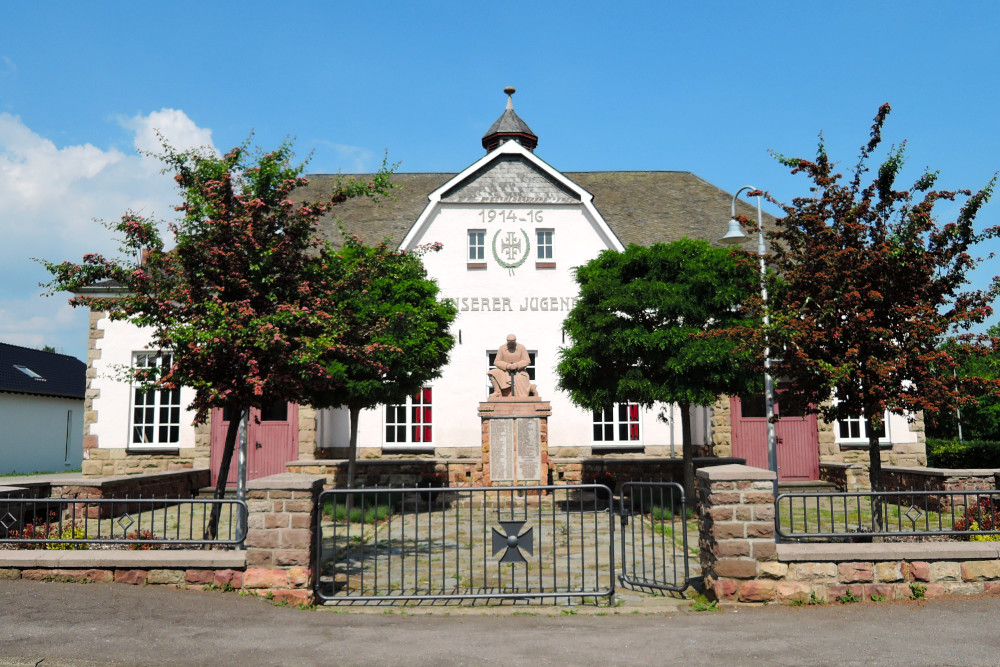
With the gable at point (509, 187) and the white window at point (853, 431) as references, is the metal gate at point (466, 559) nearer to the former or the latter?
the white window at point (853, 431)

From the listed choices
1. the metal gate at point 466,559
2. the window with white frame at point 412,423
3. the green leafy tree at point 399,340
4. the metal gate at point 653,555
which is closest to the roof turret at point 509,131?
the window with white frame at point 412,423

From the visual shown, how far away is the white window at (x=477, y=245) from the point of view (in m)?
20.5

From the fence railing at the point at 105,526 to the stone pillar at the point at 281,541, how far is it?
271mm

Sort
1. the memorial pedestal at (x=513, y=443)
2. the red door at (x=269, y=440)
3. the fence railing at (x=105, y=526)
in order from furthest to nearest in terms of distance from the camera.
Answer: the red door at (x=269, y=440) → the memorial pedestal at (x=513, y=443) → the fence railing at (x=105, y=526)

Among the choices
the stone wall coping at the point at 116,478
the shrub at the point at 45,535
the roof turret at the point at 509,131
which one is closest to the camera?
the shrub at the point at 45,535

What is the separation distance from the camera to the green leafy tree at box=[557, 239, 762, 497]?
1350 cm

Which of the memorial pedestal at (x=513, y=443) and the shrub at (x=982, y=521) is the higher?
the memorial pedestal at (x=513, y=443)

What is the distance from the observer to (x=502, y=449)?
16.4 metres

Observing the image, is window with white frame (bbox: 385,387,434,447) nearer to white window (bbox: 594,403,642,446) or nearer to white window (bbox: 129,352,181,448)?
white window (bbox: 594,403,642,446)

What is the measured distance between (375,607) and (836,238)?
7.40 metres

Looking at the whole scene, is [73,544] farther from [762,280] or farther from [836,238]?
[836,238]

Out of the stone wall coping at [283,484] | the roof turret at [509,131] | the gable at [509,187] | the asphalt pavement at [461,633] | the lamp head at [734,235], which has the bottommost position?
the asphalt pavement at [461,633]

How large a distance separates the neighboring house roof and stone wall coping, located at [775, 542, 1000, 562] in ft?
93.3

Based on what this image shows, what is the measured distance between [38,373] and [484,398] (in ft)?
70.5
